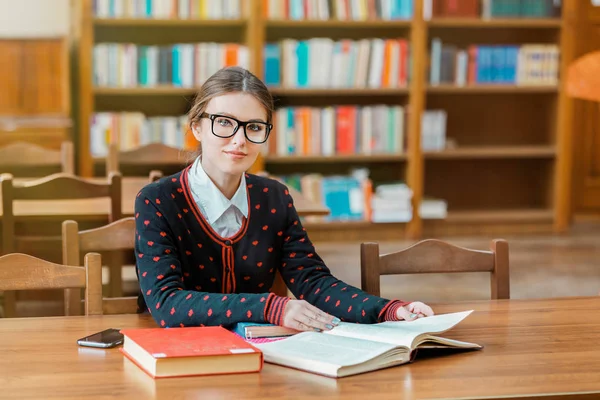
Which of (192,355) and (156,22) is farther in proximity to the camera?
(156,22)

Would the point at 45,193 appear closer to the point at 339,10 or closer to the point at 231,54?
the point at 231,54

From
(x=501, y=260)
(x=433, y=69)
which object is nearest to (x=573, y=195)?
(x=433, y=69)

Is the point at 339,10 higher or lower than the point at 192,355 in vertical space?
higher

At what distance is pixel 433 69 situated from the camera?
227 inches

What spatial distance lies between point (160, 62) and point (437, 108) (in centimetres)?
186

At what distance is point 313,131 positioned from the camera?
222 inches

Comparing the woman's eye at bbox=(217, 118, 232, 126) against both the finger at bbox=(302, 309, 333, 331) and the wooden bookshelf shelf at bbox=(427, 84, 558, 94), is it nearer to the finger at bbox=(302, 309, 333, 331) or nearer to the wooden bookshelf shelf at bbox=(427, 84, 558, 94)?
the finger at bbox=(302, 309, 333, 331)

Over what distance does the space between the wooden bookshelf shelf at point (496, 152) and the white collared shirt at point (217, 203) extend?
3.95 metres

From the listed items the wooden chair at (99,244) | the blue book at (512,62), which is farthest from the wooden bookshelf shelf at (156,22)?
the wooden chair at (99,244)

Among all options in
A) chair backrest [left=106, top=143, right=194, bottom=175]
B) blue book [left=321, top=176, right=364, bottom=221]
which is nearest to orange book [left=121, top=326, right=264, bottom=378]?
chair backrest [left=106, top=143, right=194, bottom=175]

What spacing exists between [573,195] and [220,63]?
9.12ft

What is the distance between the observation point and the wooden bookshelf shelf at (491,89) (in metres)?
5.76

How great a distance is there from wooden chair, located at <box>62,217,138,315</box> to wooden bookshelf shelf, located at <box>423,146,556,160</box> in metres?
3.83

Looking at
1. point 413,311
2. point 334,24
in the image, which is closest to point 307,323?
point 413,311
